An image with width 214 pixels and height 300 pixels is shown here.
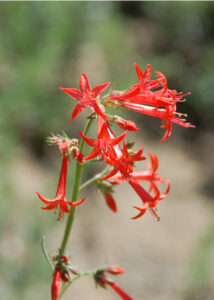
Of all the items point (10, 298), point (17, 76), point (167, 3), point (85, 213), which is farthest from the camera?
point (167, 3)

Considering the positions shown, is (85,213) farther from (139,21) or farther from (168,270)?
(139,21)

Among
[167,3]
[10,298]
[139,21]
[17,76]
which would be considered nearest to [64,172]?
[10,298]

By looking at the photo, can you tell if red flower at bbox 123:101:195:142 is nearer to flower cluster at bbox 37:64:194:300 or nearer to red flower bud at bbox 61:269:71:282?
flower cluster at bbox 37:64:194:300

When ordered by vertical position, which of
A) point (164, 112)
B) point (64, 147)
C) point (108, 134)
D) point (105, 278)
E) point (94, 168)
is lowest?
point (105, 278)

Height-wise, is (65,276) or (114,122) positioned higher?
(114,122)

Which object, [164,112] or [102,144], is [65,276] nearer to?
[102,144]

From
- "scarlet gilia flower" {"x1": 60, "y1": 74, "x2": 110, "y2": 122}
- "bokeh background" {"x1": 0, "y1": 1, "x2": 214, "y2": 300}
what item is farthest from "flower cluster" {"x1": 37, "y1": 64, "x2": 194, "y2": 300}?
"bokeh background" {"x1": 0, "y1": 1, "x2": 214, "y2": 300}

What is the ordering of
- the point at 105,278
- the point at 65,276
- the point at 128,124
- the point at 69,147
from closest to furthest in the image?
the point at 128,124 < the point at 69,147 < the point at 65,276 < the point at 105,278

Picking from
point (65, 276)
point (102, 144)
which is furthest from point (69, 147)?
point (65, 276)

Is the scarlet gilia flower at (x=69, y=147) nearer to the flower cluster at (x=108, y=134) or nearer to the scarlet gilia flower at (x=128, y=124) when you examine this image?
the flower cluster at (x=108, y=134)
